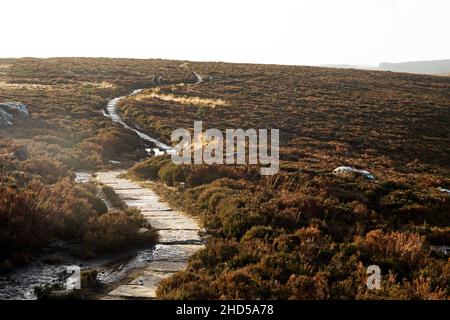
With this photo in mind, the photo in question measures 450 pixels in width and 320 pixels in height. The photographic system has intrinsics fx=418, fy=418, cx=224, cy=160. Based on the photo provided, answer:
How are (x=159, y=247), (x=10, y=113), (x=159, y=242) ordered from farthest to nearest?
(x=10, y=113), (x=159, y=242), (x=159, y=247)

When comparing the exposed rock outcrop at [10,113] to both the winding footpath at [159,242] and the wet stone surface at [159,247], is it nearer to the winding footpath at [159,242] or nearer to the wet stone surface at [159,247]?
the winding footpath at [159,242]

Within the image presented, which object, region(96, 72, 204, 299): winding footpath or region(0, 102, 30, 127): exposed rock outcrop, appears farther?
region(0, 102, 30, 127): exposed rock outcrop

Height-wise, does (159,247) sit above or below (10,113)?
below

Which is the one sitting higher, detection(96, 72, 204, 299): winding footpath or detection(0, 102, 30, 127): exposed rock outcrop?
detection(0, 102, 30, 127): exposed rock outcrop

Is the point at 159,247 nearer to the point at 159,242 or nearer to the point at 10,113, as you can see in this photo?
the point at 159,242

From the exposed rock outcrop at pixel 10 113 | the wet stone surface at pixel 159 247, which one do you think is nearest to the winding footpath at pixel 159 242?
the wet stone surface at pixel 159 247

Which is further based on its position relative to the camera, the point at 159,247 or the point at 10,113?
the point at 10,113

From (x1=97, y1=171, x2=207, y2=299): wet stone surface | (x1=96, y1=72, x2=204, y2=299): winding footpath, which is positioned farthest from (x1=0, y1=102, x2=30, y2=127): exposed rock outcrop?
(x1=97, y1=171, x2=207, y2=299): wet stone surface

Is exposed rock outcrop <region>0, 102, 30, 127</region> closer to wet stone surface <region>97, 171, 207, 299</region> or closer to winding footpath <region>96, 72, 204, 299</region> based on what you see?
winding footpath <region>96, 72, 204, 299</region>

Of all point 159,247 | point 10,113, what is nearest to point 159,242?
point 159,247

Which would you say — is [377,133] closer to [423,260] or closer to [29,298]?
[423,260]
